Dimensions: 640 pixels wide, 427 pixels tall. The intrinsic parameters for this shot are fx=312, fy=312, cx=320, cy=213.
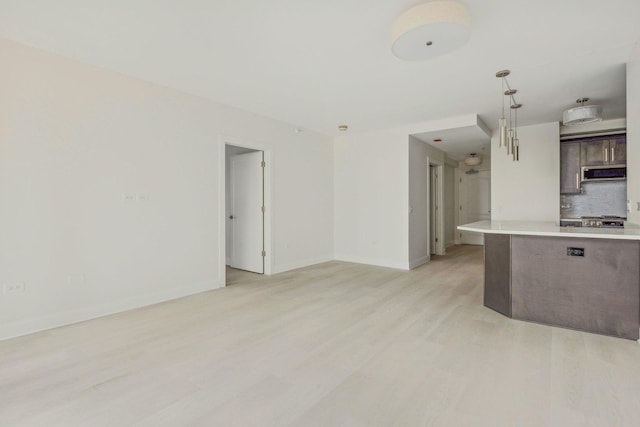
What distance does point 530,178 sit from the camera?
5574 mm

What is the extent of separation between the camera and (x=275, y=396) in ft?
6.26

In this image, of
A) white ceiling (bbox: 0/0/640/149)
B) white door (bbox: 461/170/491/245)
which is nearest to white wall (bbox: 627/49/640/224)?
white ceiling (bbox: 0/0/640/149)

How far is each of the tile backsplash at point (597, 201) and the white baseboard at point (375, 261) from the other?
2950mm

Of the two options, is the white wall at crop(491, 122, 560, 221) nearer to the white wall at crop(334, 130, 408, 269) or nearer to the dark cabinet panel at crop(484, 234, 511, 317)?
the white wall at crop(334, 130, 408, 269)

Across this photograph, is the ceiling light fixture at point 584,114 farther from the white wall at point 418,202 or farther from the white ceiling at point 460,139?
the white wall at point 418,202

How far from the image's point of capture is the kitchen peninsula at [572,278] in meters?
2.72

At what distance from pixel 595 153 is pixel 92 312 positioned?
750 centimetres

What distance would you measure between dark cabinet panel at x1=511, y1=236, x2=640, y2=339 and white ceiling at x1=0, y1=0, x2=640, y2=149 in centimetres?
182

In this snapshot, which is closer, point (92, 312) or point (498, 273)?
point (92, 312)

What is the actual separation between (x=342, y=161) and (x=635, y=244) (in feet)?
15.4

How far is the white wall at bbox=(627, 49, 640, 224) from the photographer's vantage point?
2.88 m

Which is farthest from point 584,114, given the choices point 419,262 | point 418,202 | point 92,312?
point 92,312

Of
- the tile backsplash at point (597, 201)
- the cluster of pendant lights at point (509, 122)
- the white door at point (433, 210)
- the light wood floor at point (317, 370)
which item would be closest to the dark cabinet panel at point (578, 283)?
the light wood floor at point (317, 370)

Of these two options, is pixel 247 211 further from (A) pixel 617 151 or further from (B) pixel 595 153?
(A) pixel 617 151
